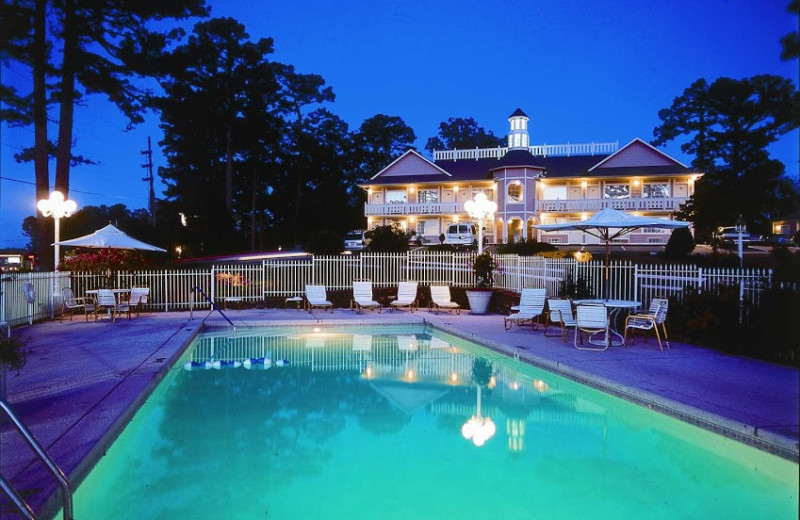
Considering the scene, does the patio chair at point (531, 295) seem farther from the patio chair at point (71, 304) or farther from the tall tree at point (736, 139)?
the tall tree at point (736, 139)

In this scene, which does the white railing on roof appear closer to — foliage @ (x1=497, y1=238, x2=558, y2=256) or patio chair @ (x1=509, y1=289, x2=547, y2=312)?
foliage @ (x1=497, y1=238, x2=558, y2=256)

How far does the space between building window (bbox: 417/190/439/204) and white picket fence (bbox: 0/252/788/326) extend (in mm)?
21898

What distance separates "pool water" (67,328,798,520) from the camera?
5.05 metres

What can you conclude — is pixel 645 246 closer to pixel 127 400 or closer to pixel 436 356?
pixel 436 356

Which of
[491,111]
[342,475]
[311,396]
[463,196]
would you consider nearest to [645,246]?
[463,196]

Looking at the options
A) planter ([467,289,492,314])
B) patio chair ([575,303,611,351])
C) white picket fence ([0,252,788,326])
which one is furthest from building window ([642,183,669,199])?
patio chair ([575,303,611,351])

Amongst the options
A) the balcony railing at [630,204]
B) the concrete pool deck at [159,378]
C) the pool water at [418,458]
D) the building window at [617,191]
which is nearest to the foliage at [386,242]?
the concrete pool deck at [159,378]

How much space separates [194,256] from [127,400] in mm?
27831

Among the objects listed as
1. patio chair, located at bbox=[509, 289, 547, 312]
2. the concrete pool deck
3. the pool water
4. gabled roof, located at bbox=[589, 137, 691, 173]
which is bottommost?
the pool water

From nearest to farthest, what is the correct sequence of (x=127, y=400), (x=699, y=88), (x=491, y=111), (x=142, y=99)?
(x=127, y=400) < (x=142, y=99) < (x=699, y=88) < (x=491, y=111)

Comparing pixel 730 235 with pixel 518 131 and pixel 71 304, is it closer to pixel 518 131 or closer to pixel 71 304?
pixel 518 131

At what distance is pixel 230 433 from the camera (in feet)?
22.4

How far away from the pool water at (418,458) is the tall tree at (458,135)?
63.9 meters

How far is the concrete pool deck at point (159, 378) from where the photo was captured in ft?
17.0
